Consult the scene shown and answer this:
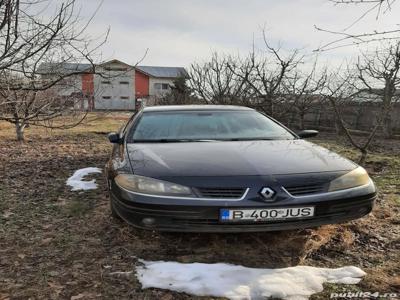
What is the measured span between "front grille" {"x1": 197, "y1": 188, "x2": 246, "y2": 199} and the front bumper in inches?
2.0

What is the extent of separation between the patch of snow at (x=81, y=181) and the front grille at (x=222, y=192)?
9.51 ft

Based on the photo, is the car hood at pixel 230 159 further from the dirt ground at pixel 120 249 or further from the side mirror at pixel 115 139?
the dirt ground at pixel 120 249

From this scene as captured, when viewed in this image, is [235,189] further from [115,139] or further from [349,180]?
[115,139]

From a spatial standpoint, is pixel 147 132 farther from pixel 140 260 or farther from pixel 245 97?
pixel 245 97

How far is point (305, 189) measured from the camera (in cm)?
301

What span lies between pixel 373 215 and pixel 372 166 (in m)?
3.65

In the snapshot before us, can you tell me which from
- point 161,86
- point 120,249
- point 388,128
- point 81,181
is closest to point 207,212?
point 120,249

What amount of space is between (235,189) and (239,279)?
0.60 m

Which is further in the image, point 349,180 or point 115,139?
point 115,139

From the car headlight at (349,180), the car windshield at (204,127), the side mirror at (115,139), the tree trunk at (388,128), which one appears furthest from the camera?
the tree trunk at (388,128)

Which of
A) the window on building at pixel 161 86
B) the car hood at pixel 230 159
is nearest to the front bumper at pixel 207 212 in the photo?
the car hood at pixel 230 159

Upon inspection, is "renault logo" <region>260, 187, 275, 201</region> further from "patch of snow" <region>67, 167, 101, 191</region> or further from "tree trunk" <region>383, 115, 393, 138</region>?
"tree trunk" <region>383, 115, 393, 138</region>

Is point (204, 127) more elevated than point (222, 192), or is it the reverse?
point (204, 127)

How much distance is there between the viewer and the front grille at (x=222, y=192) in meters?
2.89
